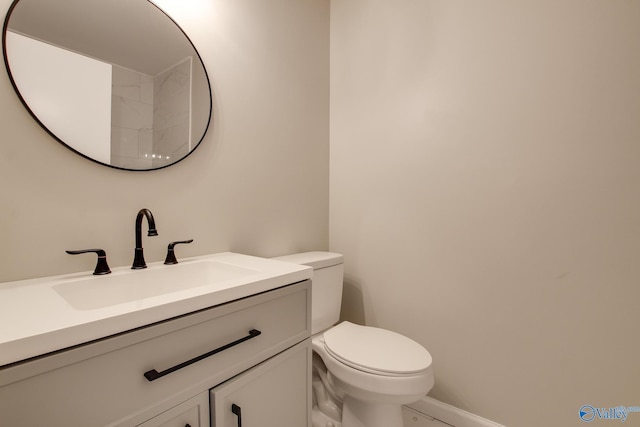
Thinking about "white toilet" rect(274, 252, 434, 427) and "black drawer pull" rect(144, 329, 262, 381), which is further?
"white toilet" rect(274, 252, 434, 427)

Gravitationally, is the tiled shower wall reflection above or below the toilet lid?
above

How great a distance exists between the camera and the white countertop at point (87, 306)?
453mm

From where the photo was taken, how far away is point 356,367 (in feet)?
3.52

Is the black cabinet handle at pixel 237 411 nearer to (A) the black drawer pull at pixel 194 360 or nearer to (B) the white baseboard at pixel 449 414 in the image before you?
(A) the black drawer pull at pixel 194 360

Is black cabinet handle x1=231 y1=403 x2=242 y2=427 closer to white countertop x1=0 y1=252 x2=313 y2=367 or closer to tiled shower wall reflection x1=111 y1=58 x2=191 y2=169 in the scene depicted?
white countertop x1=0 y1=252 x2=313 y2=367

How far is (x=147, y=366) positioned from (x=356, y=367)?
0.76 meters

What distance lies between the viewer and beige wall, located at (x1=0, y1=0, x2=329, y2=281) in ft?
2.60

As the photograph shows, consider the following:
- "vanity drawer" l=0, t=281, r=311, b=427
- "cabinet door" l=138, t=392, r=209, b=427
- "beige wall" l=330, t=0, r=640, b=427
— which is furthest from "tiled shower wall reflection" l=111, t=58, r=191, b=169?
"beige wall" l=330, t=0, r=640, b=427

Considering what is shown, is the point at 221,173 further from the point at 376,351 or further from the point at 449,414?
the point at 449,414

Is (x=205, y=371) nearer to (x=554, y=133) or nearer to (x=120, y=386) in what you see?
(x=120, y=386)

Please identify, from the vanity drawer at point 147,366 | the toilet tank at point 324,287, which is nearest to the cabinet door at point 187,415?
the vanity drawer at point 147,366

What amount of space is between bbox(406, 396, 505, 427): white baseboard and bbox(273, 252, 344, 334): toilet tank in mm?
624

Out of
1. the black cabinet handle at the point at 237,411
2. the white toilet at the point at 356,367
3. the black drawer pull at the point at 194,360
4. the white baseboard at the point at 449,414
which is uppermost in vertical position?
the black drawer pull at the point at 194,360

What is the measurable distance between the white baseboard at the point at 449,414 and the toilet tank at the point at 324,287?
62 cm
